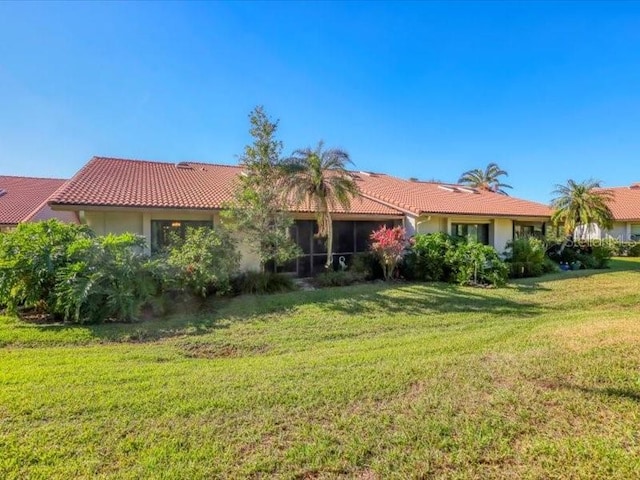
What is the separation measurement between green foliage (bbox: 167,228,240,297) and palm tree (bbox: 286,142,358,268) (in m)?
3.48

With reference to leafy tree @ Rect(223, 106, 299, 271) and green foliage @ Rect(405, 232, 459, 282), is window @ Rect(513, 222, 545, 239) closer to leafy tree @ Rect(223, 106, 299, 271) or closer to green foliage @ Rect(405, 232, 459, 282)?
green foliage @ Rect(405, 232, 459, 282)

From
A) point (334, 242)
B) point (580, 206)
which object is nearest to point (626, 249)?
point (580, 206)

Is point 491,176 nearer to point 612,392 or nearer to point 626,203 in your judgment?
point 626,203

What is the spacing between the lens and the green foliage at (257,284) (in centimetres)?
1191

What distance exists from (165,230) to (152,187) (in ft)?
8.95

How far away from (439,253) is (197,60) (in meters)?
12.3

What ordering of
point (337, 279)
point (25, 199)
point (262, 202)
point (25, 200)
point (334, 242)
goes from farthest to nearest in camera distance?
point (25, 199) → point (25, 200) → point (334, 242) → point (337, 279) → point (262, 202)

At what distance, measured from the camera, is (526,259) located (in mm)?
17219

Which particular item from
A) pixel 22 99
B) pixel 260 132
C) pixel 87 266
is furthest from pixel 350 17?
pixel 22 99

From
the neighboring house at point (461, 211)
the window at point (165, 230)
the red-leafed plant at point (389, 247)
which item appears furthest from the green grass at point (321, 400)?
the neighboring house at point (461, 211)

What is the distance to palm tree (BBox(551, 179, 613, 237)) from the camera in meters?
20.2

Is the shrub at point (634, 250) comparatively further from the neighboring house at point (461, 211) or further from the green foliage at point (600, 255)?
the neighboring house at point (461, 211)

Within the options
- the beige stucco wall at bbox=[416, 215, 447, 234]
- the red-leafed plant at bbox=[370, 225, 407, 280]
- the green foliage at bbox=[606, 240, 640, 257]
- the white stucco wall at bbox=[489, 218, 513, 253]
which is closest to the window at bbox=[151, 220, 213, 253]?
the red-leafed plant at bbox=[370, 225, 407, 280]

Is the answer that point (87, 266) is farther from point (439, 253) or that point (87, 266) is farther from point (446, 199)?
point (446, 199)
